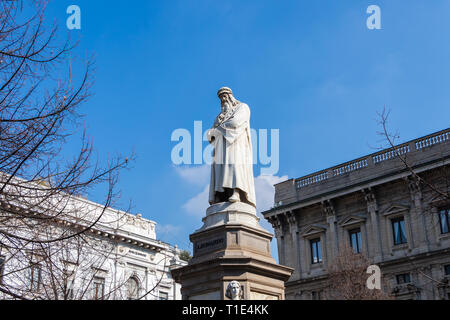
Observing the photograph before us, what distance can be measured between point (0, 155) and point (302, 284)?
3178 centimetres

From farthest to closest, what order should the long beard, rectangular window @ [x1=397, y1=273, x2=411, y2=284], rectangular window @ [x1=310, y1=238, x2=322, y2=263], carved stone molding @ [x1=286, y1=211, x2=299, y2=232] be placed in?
1. carved stone molding @ [x1=286, y1=211, x2=299, y2=232]
2. rectangular window @ [x1=310, y1=238, x2=322, y2=263]
3. rectangular window @ [x1=397, y1=273, x2=411, y2=284]
4. the long beard

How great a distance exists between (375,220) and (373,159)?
14.9 feet

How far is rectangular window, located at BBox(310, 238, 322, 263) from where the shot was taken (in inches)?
1520

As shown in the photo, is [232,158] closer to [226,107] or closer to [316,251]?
[226,107]

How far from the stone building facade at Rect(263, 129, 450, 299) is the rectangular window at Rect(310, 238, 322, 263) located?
7cm

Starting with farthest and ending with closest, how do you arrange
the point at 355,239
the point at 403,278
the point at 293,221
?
the point at 293,221, the point at 355,239, the point at 403,278

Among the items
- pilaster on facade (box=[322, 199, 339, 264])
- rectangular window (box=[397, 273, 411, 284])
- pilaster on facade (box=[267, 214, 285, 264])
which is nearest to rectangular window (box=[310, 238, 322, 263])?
pilaster on facade (box=[322, 199, 339, 264])

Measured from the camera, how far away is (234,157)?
12.5 metres

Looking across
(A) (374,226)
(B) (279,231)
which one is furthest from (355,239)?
(B) (279,231)

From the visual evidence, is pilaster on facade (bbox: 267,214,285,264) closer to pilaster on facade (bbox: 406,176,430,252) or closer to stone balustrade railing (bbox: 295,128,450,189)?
stone balustrade railing (bbox: 295,128,450,189)
